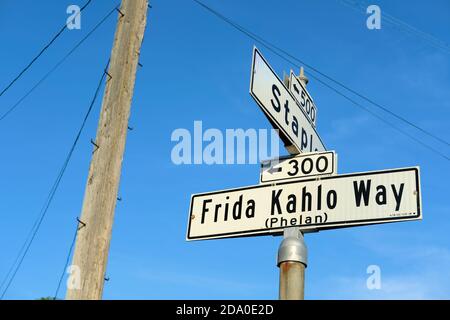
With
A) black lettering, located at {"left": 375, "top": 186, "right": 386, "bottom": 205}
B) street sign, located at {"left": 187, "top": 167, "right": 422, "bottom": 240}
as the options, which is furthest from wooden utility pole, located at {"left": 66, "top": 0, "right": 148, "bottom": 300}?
black lettering, located at {"left": 375, "top": 186, "right": 386, "bottom": 205}

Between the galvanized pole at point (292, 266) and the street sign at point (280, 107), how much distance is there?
0.88m

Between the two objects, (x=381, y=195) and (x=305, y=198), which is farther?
(x=305, y=198)

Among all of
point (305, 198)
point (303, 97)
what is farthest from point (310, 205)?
point (303, 97)

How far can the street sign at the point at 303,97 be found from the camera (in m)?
5.41

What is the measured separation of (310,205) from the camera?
4.63 m

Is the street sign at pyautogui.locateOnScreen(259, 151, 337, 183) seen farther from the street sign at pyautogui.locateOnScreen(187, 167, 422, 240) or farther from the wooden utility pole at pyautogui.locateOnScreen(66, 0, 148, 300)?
the wooden utility pole at pyautogui.locateOnScreen(66, 0, 148, 300)

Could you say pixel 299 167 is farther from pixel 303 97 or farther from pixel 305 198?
pixel 303 97

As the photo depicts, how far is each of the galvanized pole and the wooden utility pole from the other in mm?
1276

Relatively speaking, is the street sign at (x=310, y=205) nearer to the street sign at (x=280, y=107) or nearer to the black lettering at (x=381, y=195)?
the black lettering at (x=381, y=195)

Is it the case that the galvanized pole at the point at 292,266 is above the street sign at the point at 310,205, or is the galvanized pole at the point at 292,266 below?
below

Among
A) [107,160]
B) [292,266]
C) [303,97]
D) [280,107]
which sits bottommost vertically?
[292,266]

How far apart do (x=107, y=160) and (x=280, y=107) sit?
142cm

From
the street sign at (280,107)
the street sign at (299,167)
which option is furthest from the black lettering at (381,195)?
the street sign at (280,107)
